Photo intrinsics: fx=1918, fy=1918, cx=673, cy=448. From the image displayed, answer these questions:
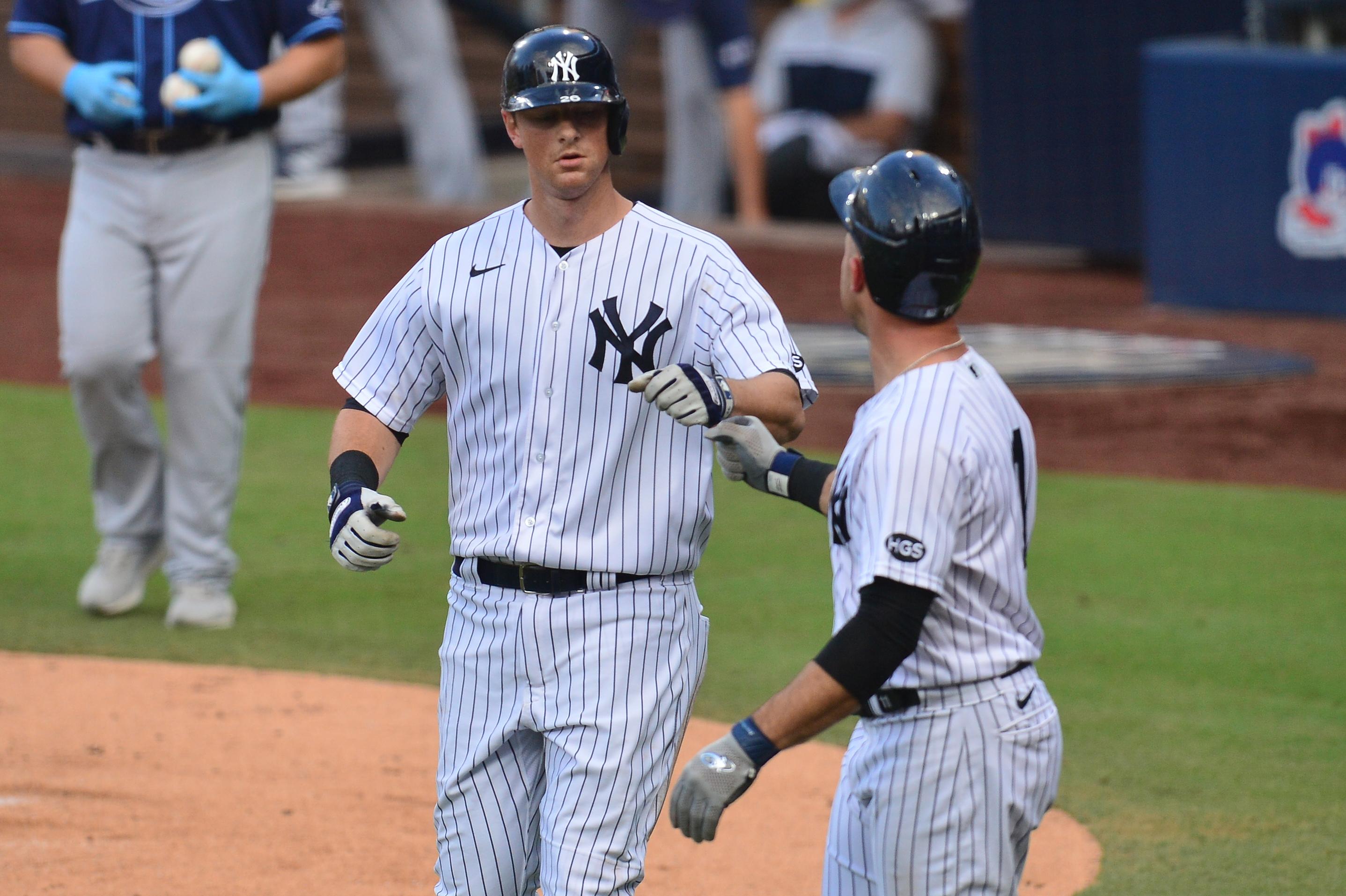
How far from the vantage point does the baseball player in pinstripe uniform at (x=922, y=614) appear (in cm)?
247

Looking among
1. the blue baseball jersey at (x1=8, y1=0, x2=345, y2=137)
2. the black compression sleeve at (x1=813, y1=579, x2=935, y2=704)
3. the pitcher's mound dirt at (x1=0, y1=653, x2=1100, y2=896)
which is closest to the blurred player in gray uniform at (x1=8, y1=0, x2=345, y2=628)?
the blue baseball jersey at (x1=8, y1=0, x2=345, y2=137)

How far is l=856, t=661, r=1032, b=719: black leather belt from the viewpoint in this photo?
8.48 ft

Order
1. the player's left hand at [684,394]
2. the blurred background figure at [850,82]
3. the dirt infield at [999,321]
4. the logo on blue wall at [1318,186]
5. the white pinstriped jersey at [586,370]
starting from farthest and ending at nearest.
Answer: the blurred background figure at [850,82]
the logo on blue wall at [1318,186]
the dirt infield at [999,321]
the white pinstriped jersey at [586,370]
the player's left hand at [684,394]

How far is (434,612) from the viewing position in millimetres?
6105

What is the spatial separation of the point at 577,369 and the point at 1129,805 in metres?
2.10

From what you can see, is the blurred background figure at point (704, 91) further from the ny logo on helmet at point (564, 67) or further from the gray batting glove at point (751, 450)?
the gray batting glove at point (751, 450)

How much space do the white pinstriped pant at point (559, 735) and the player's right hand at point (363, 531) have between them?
23 cm

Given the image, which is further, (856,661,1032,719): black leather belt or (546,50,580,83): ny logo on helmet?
(546,50,580,83): ny logo on helmet

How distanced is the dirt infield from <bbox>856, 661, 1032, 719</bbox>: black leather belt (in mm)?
5461

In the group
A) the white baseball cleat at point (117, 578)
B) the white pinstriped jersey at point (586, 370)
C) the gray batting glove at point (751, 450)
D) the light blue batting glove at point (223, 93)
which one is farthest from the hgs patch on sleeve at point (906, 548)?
the white baseball cleat at point (117, 578)

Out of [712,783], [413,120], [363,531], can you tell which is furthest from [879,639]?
[413,120]

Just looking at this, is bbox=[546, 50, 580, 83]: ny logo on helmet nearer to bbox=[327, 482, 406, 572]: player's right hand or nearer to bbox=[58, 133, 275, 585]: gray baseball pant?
bbox=[327, 482, 406, 572]: player's right hand

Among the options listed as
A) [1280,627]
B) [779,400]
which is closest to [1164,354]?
[1280,627]

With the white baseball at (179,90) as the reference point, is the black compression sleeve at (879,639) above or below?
below
